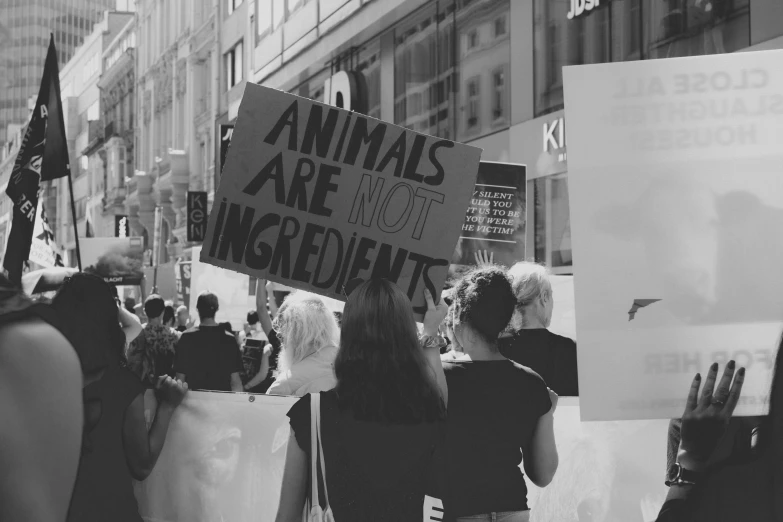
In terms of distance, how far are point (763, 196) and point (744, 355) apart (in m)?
0.40

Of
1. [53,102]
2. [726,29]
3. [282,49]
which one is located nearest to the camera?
[53,102]

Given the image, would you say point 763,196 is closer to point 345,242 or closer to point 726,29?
point 345,242

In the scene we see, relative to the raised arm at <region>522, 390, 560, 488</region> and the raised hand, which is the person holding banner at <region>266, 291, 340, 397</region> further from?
the raised arm at <region>522, 390, 560, 488</region>

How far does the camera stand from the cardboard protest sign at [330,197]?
4.46 m

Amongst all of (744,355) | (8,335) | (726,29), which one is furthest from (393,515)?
(726,29)

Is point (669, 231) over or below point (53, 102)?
below

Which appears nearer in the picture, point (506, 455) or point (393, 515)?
point (393, 515)

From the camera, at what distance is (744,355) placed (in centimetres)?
277

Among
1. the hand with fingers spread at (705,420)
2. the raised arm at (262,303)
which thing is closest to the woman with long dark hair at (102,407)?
the hand with fingers spread at (705,420)

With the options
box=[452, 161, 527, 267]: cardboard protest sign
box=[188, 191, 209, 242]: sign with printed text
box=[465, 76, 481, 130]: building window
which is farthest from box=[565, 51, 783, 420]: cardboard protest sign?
box=[188, 191, 209, 242]: sign with printed text

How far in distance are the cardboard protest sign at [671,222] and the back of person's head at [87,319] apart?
154 cm

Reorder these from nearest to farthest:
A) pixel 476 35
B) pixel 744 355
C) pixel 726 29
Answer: pixel 744 355 → pixel 726 29 → pixel 476 35

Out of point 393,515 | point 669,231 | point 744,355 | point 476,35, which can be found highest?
point 476,35

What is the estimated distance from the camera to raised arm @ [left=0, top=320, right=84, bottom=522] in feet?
5.34
